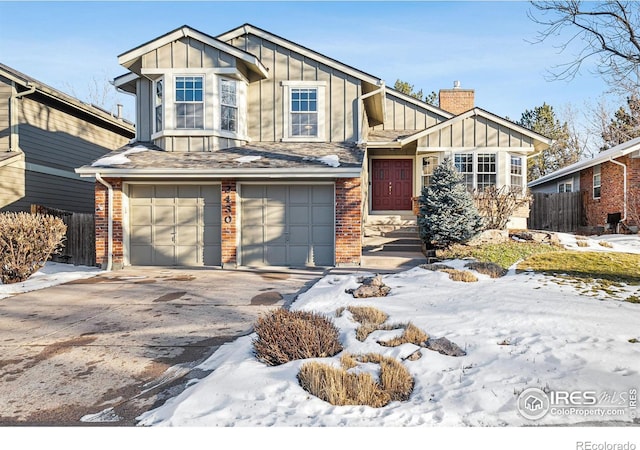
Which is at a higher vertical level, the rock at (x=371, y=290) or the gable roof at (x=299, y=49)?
the gable roof at (x=299, y=49)

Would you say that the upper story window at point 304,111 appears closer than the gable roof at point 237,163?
No

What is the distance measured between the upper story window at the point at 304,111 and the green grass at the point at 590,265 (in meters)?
7.15

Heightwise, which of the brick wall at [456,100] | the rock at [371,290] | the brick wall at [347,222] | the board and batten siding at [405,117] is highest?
the brick wall at [456,100]

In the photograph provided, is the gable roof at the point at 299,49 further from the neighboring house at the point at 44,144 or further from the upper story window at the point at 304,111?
the neighboring house at the point at 44,144

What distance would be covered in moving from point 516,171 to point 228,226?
10905 millimetres

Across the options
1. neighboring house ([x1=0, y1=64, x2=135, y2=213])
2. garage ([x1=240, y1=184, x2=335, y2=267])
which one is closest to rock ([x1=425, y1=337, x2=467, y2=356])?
garage ([x1=240, y1=184, x2=335, y2=267])

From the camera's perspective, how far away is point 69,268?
1219cm

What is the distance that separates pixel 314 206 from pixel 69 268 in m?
7.53

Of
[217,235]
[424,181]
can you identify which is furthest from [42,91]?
[424,181]

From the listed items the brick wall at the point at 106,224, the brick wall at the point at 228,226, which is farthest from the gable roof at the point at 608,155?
the brick wall at the point at 106,224

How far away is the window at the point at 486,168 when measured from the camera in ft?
49.8

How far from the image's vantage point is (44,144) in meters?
14.8

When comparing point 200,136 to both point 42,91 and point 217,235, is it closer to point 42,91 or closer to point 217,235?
point 217,235

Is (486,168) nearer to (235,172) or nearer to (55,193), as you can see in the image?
(235,172)
